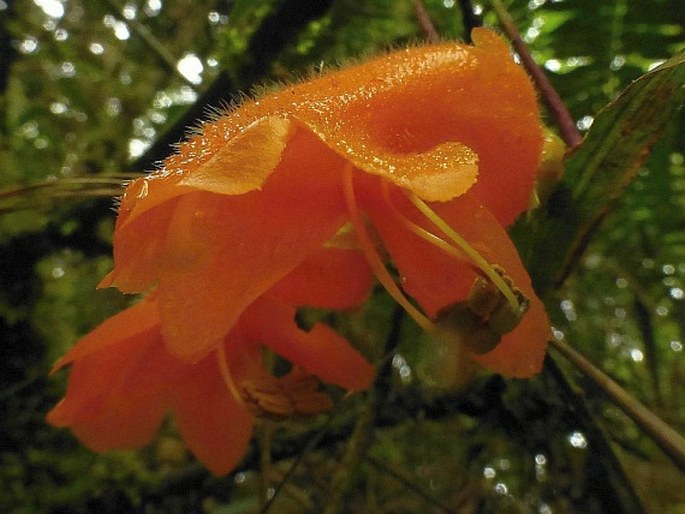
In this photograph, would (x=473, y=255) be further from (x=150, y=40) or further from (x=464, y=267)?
(x=150, y=40)

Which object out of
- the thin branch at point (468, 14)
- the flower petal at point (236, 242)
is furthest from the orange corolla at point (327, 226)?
the thin branch at point (468, 14)

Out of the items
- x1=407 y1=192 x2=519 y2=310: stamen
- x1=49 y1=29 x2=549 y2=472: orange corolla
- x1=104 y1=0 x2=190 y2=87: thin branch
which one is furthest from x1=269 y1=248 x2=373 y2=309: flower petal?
x1=104 y1=0 x2=190 y2=87: thin branch

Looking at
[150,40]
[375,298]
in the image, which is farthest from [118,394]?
[150,40]

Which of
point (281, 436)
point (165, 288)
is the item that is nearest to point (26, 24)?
point (281, 436)

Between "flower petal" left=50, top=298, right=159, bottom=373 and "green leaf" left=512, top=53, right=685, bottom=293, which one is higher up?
"flower petal" left=50, top=298, right=159, bottom=373

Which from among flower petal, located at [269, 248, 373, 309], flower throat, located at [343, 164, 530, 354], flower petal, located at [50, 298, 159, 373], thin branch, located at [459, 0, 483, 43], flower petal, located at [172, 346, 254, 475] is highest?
flower petal, located at [50, 298, 159, 373]

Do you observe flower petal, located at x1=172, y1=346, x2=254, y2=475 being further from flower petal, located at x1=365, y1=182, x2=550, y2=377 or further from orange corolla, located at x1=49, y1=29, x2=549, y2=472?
flower petal, located at x1=365, y1=182, x2=550, y2=377

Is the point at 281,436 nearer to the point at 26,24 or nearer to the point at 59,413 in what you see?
the point at 59,413
